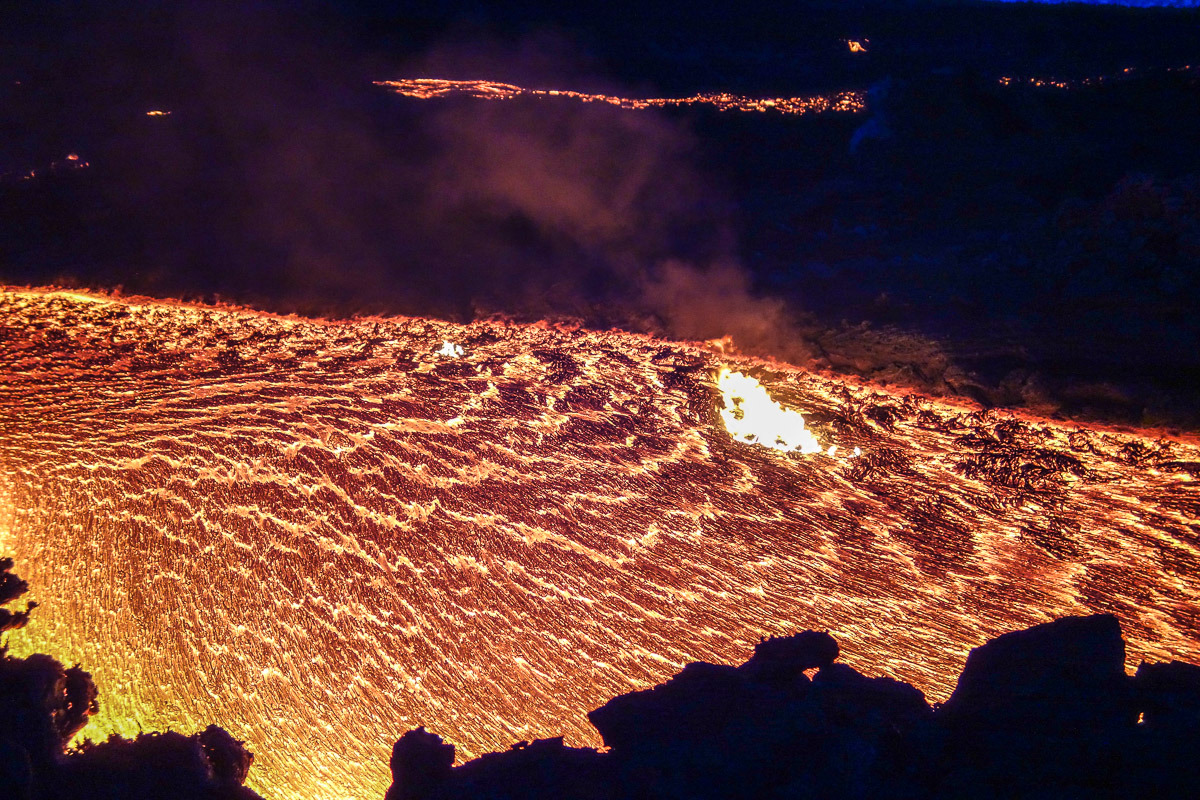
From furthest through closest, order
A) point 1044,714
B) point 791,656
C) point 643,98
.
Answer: point 643,98, point 791,656, point 1044,714

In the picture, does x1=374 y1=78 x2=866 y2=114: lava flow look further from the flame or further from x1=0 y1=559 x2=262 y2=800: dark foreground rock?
x1=0 y1=559 x2=262 y2=800: dark foreground rock

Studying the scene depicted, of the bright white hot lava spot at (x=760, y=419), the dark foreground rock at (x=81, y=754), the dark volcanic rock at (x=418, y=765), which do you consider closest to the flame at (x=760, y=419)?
the bright white hot lava spot at (x=760, y=419)

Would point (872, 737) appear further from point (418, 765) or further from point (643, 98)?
point (643, 98)

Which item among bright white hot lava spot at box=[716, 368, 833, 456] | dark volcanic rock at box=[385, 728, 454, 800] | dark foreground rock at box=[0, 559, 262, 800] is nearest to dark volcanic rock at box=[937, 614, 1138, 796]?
bright white hot lava spot at box=[716, 368, 833, 456]

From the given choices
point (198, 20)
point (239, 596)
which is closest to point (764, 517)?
point (239, 596)

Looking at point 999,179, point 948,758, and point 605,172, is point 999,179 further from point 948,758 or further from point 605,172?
point 948,758

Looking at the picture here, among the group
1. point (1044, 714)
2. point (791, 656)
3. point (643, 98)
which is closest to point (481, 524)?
point (791, 656)

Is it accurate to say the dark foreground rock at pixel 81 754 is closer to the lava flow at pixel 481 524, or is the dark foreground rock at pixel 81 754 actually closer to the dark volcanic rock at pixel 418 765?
the lava flow at pixel 481 524
